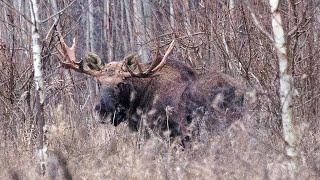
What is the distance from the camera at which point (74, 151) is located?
301 inches

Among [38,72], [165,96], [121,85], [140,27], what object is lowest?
[165,96]

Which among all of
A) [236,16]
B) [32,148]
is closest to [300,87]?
[236,16]

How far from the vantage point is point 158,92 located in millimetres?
9758

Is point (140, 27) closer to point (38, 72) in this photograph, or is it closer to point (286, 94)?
point (38, 72)

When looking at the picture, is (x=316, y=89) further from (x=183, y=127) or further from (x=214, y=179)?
(x=214, y=179)

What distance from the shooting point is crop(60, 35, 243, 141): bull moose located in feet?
29.5

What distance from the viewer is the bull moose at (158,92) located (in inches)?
354

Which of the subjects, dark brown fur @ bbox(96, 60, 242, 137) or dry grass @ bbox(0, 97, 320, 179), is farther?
dark brown fur @ bbox(96, 60, 242, 137)

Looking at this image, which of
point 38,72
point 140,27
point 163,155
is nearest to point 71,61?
point 38,72

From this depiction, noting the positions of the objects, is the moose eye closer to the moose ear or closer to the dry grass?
the moose ear

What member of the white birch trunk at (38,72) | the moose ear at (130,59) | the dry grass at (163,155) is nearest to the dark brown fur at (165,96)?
the moose ear at (130,59)

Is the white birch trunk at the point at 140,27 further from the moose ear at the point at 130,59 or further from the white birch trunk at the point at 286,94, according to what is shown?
the white birch trunk at the point at 286,94

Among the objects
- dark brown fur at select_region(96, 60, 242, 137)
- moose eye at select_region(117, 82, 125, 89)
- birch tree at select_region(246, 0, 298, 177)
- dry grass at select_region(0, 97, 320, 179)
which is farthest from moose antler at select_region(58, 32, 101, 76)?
birch tree at select_region(246, 0, 298, 177)

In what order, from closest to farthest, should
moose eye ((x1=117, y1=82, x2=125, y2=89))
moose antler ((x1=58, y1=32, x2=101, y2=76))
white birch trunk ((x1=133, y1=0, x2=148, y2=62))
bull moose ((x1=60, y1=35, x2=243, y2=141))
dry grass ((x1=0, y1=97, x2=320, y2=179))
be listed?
dry grass ((x1=0, y1=97, x2=320, y2=179)), bull moose ((x1=60, y1=35, x2=243, y2=141)), moose eye ((x1=117, y1=82, x2=125, y2=89)), moose antler ((x1=58, y1=32, x2=101, y2=76)), white birch trunk ((x1=133, y1=0, x2=148, y2=62))
